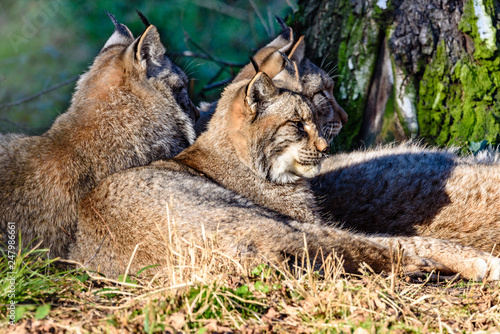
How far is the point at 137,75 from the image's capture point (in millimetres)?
4809

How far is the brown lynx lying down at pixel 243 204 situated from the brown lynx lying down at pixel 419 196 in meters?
0.46

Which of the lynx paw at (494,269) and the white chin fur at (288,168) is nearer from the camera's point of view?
the lynx paw at (494,269)

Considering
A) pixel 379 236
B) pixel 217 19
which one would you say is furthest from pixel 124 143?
pixel 217 19

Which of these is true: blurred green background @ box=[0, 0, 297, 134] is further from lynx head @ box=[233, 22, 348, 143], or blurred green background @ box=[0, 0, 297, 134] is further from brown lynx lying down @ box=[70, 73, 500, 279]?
brown lynx lying down @ box=[70, 73, 500, 279]

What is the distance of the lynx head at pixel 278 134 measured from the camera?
411 cm

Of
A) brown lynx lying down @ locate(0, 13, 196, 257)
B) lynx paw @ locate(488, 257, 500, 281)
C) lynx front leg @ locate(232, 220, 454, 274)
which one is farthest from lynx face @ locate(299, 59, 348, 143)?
lynx paw @ locate(488, 257, 500, 281)

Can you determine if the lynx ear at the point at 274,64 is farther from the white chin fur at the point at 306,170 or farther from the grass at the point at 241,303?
the grass at the point at 241,303

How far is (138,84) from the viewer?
4777 millimetres

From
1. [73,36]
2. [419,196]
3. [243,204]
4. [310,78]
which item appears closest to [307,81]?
[310,78]

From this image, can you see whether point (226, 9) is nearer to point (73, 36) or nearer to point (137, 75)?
point (73, 36)

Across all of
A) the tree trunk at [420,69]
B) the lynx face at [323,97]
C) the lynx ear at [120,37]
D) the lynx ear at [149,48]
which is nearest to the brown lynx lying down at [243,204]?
the lynx ear at [149,48]

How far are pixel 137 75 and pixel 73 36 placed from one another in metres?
5.15

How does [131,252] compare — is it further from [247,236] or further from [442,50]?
[442,50]

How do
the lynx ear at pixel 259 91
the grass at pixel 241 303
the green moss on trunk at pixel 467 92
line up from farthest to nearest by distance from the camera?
the green moss on trunk at pixel 467 92 → the lynx ear at pixel 259 91 → the grass at pixel 241 303
